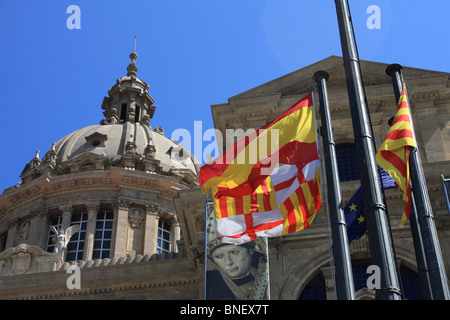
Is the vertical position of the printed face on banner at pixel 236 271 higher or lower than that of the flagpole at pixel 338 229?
higher

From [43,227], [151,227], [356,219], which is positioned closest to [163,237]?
[151,227]

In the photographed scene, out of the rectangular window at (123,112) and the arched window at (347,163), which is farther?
the rectangular window at (123,112)

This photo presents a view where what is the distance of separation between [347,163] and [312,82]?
4125 mm

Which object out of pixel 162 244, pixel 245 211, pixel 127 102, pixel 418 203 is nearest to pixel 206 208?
pixel 245 211

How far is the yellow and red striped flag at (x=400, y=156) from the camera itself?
44.5 ft

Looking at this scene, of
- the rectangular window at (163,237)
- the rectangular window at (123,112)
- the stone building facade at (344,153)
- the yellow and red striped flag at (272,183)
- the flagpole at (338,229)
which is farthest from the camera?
the rectangular window at (123,112)

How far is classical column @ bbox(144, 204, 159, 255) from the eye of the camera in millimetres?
49281

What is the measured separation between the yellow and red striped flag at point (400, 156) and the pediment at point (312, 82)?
15.7m

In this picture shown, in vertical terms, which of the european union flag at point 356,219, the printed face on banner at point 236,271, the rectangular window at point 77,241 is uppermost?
the rectangular window at point 77,241

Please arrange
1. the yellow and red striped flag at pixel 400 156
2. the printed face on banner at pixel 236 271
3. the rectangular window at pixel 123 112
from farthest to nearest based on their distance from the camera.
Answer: the rectangular window at pixel 123 112 → the printed face on banner at pixel 236 271 → the yellow and red striped flag at pixel 400 156

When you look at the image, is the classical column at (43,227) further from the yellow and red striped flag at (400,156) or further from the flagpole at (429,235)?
the flagpole at (429,235)

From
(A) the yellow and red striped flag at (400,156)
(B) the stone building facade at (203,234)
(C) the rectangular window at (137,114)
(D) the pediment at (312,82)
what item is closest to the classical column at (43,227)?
(B) the stone building facade at (203,234)

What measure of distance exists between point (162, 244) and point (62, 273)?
2152 centimetres
